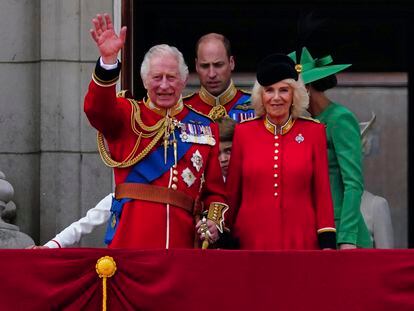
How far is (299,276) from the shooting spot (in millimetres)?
8570

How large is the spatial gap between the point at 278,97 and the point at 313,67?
34.4 inches

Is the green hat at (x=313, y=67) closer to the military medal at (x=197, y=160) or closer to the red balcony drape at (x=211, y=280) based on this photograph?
the military medal at (x=197, y=160)

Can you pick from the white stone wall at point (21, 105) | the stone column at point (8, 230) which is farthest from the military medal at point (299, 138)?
the white stone wall at point (21, 105)

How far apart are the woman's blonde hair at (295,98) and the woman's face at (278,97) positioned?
0.07 ft

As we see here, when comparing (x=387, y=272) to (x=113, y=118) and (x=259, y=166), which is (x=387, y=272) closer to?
(x=259, y=166)

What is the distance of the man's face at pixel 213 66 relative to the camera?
10133mm

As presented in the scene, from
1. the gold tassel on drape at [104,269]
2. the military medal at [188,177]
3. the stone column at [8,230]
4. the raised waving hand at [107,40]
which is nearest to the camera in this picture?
the gold tassel on drape at [104,269]

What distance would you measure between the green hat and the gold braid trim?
1052 millimetres

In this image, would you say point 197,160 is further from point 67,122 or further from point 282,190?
point 67,122

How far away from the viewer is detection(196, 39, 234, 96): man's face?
10.1 metres

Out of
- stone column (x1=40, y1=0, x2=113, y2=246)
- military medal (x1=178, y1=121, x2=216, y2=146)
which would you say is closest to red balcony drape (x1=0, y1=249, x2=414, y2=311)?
military medal (x1=178, y1=121, x2=216, y2=146)

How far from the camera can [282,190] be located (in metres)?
9.11

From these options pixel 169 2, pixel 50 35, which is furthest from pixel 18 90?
pixel 169 2

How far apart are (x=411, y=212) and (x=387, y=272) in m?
4.59
